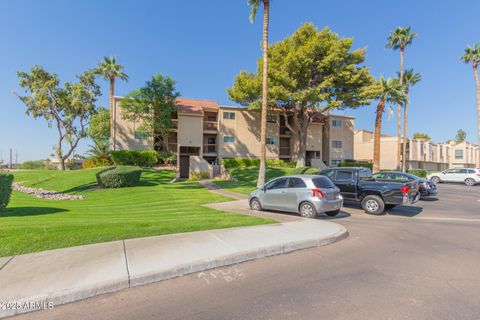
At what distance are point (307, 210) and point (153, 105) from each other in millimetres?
24550

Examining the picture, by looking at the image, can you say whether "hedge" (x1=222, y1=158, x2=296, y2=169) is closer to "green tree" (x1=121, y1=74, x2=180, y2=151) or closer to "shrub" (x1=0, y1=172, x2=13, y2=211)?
"green tree" (x1=121, y1=74, x2=180, y2=151)

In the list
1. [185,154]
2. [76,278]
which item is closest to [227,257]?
[76,278]

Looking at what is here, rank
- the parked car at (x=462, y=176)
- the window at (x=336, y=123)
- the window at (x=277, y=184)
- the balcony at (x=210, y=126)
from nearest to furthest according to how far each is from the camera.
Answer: the window at (x=277, y=184)
the parked car at (x=462, y=176)
the balcony at (x=210, y=126)
the window at (x=336, y=123)

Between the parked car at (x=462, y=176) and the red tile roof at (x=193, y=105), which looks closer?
the parked car at (x=462, y=176)

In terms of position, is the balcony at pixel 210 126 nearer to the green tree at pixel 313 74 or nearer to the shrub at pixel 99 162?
the green tree at pixel 313 74

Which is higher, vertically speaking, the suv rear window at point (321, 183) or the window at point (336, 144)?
the window at point (336, 144)

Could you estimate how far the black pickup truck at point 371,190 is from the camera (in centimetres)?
1000

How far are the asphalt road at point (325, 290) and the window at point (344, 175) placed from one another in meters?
5.33

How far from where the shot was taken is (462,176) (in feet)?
80.6

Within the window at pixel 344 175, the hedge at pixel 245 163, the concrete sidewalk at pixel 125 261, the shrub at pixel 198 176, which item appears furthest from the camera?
the hedge at pixel 245 163

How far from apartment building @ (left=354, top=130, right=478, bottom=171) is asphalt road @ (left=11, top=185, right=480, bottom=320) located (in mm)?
47300

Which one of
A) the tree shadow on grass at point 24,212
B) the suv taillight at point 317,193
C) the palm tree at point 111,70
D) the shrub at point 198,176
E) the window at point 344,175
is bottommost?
the tree shadow on grass at point 24,212

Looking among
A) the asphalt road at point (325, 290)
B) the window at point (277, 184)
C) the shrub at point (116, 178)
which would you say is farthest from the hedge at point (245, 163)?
the asphalt road at point (325, 290)

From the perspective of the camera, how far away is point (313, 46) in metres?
26.9
